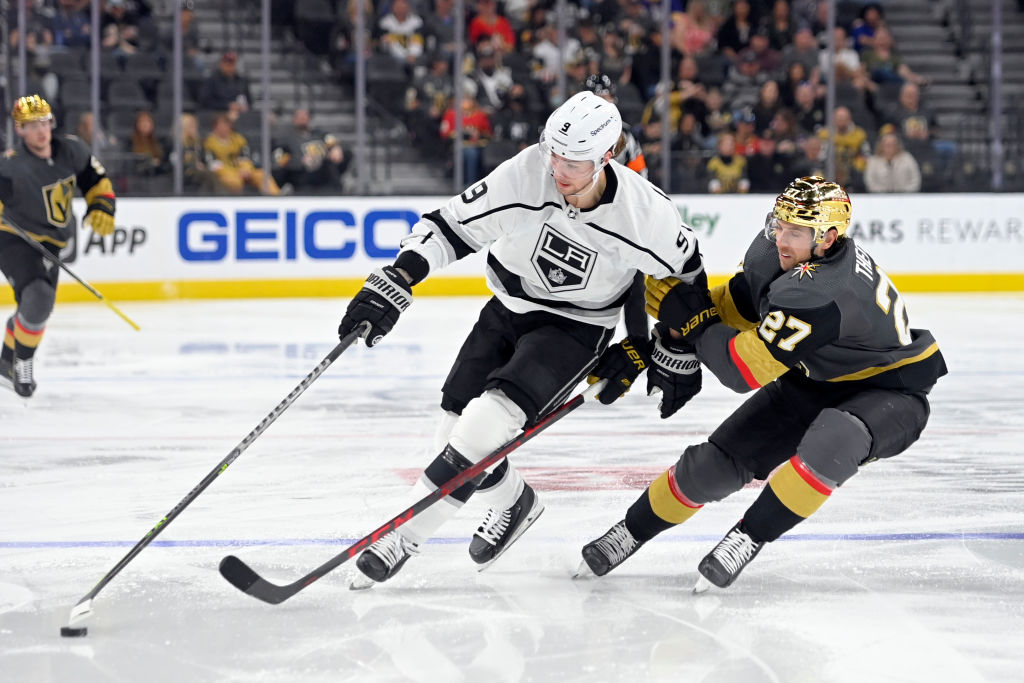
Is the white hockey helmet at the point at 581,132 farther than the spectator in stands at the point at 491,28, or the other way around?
the spectator in stands at the point at 491,28

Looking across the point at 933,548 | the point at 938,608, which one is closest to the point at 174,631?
the point at 938,608

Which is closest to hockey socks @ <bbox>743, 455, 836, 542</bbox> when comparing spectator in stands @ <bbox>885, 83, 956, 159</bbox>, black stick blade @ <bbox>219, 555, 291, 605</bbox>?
black stick blade @ <bbox>219, 555, 291, 605</bbox>

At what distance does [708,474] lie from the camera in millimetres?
3061

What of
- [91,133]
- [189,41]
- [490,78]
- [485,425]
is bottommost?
[91,133]

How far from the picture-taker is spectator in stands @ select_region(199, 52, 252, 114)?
9.56 metres

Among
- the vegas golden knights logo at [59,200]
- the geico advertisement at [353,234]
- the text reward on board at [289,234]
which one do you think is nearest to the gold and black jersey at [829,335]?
the vegas golden knights logo at [59,200]

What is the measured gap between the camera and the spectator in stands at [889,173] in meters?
10.2

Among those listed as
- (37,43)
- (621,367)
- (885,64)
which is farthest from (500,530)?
(885,64)

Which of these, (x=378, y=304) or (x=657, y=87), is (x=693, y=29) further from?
(x=378, y=304)

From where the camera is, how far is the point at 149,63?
371 inches

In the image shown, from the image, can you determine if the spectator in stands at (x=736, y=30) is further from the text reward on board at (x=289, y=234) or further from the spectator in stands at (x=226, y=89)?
the spectator in stands at (x=226, y=89)

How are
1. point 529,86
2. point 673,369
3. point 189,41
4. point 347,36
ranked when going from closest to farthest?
point 673,369 < point 189,41 < point 347,36 < point 529,86

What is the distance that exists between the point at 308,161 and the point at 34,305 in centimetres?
404

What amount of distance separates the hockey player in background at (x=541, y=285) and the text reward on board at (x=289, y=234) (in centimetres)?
635
